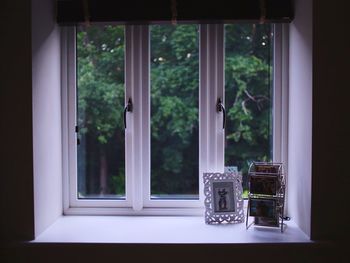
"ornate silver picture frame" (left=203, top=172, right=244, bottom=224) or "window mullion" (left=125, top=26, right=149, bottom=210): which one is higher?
"window mullion" (left=125, top=26, right=149, bottom=210)

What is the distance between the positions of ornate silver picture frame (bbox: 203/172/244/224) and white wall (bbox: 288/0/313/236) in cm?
24

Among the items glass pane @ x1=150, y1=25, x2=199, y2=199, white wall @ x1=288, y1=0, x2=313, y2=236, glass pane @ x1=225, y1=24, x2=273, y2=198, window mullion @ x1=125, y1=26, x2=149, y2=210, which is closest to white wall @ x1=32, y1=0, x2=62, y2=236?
window mullion @ x1=125, y1=26, x2=149, y2=210

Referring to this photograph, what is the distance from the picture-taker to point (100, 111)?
1959mm

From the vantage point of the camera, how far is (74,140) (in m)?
1.95

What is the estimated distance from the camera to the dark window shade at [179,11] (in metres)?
1.76

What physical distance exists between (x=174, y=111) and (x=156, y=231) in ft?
1.88

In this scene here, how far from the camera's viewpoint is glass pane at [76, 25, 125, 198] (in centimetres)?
195
